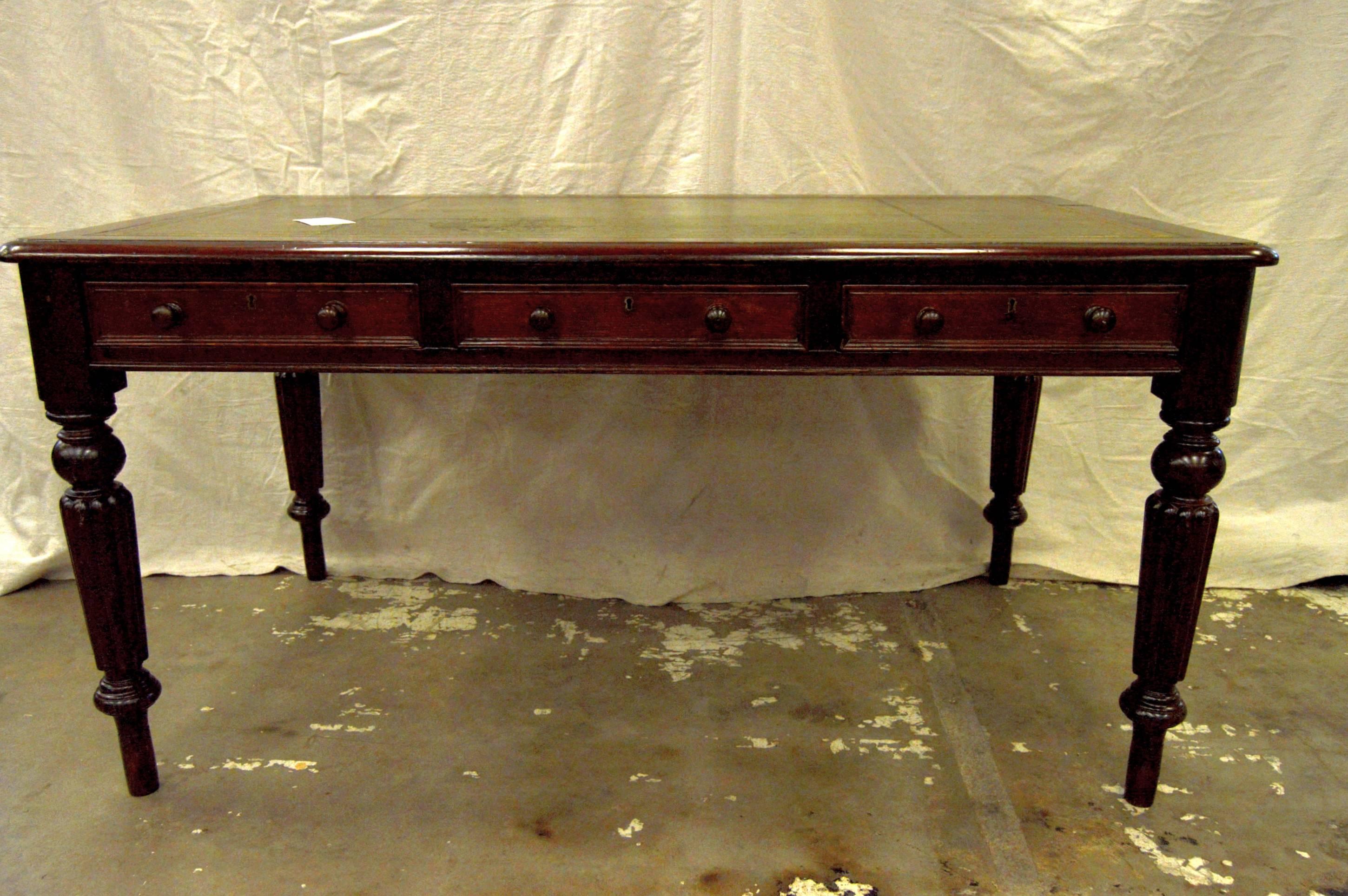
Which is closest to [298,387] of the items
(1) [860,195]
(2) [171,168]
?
(2) [171,168]

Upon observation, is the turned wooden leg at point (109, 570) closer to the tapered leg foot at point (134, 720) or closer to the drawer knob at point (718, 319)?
the tapered leg foot at point (134, 720)

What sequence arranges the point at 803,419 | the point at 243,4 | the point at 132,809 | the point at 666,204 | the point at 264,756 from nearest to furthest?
the point at 132,809 → the point at 264,756 → the point at 666,204 → the point at 243,4 → the point at 803,419

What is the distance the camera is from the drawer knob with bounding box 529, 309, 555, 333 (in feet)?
5.03

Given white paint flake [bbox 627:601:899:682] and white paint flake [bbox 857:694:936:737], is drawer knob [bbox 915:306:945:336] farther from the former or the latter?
white paint flake [bbox 627:601:899:682]

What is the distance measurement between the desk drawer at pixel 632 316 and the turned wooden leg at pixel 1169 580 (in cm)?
63

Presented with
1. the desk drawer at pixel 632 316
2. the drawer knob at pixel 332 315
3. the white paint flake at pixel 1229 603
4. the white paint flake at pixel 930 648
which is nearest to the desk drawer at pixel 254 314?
the drawer knob at pixel 332 315

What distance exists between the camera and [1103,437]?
2598mm

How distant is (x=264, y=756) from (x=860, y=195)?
67.3 inches

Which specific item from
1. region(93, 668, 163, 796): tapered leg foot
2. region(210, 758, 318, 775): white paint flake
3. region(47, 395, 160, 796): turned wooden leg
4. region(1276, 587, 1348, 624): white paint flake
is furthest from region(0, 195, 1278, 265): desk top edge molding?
region(1276, 587, 1348, 624): white paint flake

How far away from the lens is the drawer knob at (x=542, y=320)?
1.53 metres

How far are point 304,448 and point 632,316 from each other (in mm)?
1210

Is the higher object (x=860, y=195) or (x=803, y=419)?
(x=860, y=195)

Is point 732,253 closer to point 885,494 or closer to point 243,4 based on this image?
point 885,494

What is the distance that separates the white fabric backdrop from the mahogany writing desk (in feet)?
2.67
